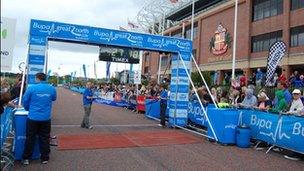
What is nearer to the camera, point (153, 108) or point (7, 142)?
point (7, 142)

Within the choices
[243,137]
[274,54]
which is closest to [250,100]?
[243,137]

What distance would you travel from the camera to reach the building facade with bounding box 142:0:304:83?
40.4 meters

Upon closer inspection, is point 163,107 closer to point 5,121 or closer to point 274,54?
point 274,54

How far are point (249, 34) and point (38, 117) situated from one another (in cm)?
4189

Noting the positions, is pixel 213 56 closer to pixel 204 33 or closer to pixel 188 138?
pixel 204 33

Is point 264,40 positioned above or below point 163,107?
above

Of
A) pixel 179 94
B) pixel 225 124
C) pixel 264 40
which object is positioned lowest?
pixel 225 124

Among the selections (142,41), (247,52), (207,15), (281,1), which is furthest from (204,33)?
(142,41)

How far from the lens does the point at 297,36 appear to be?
40.3 metres

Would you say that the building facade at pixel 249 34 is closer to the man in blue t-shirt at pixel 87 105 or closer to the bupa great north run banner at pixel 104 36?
the bupa great north run banner at pixel 104 36

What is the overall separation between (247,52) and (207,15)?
45.2ft

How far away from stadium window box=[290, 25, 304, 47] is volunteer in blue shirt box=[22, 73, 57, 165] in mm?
34430

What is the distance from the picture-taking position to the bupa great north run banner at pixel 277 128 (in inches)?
420

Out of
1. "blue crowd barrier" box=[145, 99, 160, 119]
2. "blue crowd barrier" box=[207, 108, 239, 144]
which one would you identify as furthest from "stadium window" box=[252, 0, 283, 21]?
"blue crowd barrier" box=[207, 108, 239, 144]
